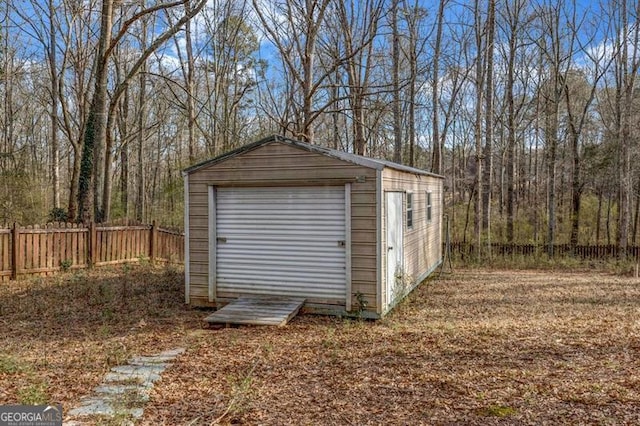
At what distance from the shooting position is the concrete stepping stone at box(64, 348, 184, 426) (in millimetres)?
3572

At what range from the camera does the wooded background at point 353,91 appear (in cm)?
1451

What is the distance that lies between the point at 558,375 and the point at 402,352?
1.60m

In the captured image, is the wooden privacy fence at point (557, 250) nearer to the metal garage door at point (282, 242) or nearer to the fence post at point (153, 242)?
the metal garage door at point (282, 242)

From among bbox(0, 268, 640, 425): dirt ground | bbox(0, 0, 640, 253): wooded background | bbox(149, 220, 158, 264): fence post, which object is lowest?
bbox(0, 268, 640, 425): dirt ground

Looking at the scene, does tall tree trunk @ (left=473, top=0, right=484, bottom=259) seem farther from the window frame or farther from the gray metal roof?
the gray metal roof

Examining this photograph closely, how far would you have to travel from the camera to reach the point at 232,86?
21203mm

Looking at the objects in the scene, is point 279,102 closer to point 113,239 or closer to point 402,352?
point 113,239

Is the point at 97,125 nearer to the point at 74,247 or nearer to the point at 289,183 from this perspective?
the point at 74,247

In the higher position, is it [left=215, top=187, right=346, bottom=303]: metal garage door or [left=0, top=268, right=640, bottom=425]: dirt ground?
[left=215, top=187, right=346, bottom=303]: metal garage door

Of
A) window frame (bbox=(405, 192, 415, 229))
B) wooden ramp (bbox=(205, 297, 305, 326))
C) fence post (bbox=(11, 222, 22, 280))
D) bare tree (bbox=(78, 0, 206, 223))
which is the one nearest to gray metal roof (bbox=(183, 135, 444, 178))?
window frame (bbox=(405, 192, 415, 229))

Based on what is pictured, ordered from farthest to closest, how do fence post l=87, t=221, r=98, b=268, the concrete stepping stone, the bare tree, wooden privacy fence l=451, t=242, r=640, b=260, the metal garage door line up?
wooden privacy fence l=451, t=242, r=640, b=260
the bare tree
fence post l=87, t=221, r=98, b=268
the metal garage door
the concrete stepping stone

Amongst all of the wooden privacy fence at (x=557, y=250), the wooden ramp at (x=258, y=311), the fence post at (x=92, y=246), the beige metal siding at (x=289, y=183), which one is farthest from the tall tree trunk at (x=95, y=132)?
the wooden privacy fence at (x=557, y=250)

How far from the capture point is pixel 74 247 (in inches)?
421

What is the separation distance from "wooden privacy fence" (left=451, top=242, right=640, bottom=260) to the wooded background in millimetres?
507
